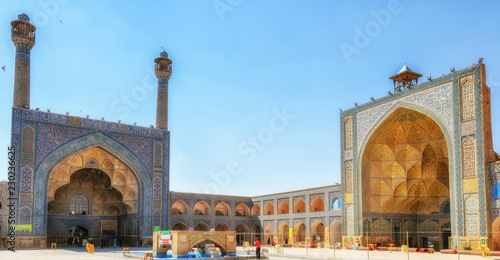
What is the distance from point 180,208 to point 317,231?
8.13 metres

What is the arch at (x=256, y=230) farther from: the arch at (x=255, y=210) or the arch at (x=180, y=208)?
the arch at (x=180, y=208)

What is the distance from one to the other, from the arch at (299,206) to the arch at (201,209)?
5.38 m

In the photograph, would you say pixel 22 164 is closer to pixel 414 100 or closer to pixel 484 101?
pixel 414 100

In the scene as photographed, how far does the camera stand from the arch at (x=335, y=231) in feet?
77.5

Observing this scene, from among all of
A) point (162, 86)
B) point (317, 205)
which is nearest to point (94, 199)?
point (162, 86)

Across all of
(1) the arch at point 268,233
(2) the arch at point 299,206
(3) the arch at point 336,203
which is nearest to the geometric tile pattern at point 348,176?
(3) the arch at point 336,203

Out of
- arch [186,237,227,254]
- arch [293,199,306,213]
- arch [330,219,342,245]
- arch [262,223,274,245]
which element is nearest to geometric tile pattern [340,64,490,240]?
arch [330,219,342,245]

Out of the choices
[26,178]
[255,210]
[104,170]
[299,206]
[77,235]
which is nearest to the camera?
[26,178]

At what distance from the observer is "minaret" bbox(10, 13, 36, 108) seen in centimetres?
2161

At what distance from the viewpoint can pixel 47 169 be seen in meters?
21.6

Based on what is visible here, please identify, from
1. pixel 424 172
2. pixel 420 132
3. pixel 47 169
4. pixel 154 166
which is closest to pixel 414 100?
pixel 420 132

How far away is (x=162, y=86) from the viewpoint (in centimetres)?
2656

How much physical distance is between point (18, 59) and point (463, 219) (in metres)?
19.9

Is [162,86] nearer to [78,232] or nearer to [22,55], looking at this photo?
[22,55]
